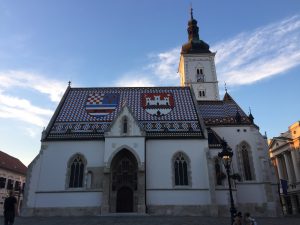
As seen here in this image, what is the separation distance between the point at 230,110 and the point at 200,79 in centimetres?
1242

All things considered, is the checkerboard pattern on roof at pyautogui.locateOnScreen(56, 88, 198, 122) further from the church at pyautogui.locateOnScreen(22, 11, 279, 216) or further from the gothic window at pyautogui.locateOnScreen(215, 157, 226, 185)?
the gothic window at pyautogui.locateOnScreen(215, 157, 226, 185)

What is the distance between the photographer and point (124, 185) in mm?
27438

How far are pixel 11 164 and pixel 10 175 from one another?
3.16 meters

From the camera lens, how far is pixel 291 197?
4297 cm

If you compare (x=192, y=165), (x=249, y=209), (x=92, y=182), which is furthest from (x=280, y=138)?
(x=92, y=182)

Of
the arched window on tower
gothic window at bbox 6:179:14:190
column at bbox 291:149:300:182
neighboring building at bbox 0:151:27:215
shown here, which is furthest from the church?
gothic window at bbox 6:179:14:190

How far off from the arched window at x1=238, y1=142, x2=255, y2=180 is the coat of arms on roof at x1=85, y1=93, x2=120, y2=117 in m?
15.1

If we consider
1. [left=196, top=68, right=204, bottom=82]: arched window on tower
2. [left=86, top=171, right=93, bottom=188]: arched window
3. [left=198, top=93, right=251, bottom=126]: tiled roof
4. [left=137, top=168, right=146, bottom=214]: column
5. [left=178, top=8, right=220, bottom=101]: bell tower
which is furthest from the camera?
[left=196, top=68, right=204, bottom=82]: arched window on tower

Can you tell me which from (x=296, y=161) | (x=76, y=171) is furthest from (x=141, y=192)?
(x=296, y=161)

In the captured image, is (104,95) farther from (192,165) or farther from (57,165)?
(192,165)

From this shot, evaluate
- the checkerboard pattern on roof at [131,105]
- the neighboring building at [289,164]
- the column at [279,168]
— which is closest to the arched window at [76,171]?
the checkerboard pattern on roof at [131,105]

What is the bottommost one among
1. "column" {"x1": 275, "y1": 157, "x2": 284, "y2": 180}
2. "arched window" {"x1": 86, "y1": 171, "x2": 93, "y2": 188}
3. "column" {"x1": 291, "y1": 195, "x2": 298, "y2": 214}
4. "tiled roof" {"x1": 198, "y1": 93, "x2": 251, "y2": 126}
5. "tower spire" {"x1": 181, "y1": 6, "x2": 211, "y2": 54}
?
"column" {"x1": 291, "y1": 195, "x2": 298, "y2": 214}

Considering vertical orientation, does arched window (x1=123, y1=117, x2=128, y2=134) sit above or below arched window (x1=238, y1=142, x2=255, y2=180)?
above

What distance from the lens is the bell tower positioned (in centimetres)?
4559
